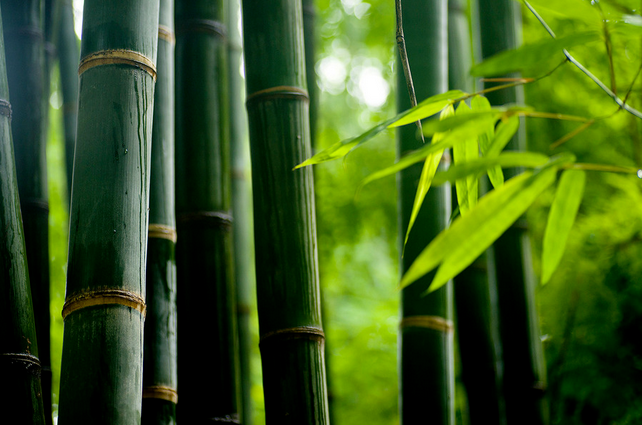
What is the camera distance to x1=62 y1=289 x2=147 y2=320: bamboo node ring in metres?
1.00

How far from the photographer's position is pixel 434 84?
1604 millimetres

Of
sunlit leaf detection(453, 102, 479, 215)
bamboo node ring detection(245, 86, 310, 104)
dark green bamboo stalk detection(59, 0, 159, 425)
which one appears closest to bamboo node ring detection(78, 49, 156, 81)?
dark green bamboo stalk detection(59, 0, 159, 425)

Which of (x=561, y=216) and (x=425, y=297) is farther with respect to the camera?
(x=425, y=297)

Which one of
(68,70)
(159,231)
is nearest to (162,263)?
(159,231)

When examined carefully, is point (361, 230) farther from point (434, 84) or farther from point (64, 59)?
point (434, 84)

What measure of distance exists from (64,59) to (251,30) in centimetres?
114

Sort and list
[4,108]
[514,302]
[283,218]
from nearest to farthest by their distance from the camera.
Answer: [4,108], [283,218], [514,302]

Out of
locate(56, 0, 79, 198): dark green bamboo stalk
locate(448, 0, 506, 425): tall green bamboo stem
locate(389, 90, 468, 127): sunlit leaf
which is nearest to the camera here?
locate(389, 90, 468, 127): sunlit leaf

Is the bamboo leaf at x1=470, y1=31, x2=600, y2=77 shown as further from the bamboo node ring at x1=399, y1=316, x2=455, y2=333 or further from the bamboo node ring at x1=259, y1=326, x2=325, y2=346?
the bamboo node ring at x1=399, y1=316, x2=455, y2=333

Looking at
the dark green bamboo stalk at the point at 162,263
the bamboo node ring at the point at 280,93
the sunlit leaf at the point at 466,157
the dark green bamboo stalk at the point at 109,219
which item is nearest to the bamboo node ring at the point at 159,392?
the dark green bamboo stalk at the point at 162,263

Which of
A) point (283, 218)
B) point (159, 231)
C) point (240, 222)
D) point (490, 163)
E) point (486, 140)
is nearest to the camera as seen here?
point (490, 163)

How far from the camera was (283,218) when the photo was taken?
1.33 meters

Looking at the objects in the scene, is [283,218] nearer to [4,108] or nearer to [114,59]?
[114,59]

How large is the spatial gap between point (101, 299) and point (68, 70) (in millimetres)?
1522
